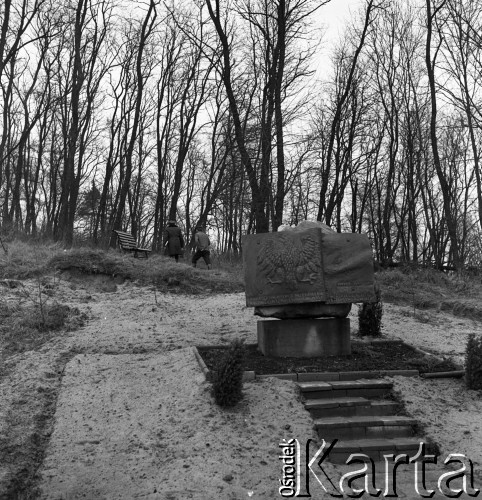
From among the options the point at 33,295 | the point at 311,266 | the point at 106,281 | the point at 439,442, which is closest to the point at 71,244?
the point at 106,281

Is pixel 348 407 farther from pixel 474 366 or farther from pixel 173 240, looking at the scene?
pixel 173 240

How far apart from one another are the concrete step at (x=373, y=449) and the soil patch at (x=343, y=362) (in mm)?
1599

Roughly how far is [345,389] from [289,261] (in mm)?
2034

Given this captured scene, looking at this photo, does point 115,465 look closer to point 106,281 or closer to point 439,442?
point 439,442

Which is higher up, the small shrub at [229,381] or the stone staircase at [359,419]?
the small shrub at [229,381]

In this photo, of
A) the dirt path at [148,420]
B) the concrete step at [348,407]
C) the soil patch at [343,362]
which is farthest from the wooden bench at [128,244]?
the concrete step at [348,407]

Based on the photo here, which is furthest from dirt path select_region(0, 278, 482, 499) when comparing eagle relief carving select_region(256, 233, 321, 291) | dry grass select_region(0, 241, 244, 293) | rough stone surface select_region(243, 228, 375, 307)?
dry grass select_region(0, 241, 244, 293)

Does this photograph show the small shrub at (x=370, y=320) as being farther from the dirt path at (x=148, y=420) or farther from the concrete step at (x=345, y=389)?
the concrete step at (x=345, y=389)

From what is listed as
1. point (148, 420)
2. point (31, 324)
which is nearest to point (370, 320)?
point (148, 420)

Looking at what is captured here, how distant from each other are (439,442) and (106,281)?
848 centimetres

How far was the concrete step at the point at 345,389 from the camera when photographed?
257 inches

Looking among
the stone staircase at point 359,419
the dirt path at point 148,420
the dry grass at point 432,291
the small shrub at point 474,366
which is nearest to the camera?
the dirt path at point 148,420

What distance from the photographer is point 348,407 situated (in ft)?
20.5

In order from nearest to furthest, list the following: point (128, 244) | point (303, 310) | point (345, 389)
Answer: point (345, 389) < point (303, 310) < point (128, 244)
